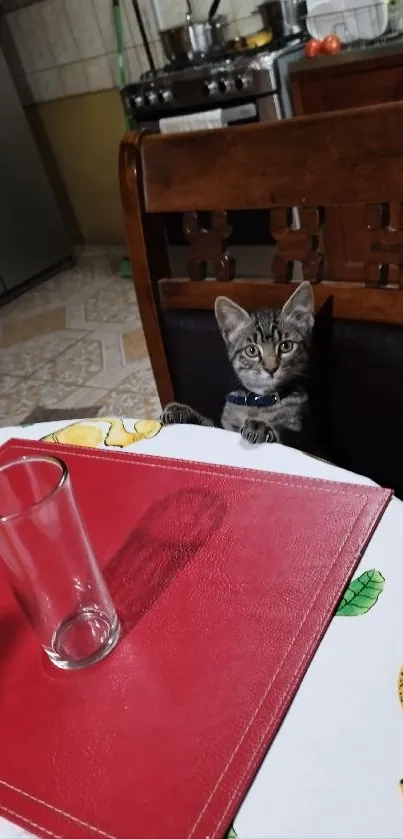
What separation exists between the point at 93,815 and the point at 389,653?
0.74ft

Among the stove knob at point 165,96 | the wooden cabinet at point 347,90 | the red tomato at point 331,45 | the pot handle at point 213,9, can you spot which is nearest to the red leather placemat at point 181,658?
the wooden cabinet at point 347,90

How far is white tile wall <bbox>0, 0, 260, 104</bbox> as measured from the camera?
2.80 metres

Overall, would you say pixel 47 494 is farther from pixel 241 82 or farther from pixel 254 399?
pixel 241 82

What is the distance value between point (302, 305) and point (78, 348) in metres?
2.00

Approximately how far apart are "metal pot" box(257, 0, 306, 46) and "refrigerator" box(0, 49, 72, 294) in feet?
4.72

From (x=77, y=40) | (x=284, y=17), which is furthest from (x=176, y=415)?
(x=77, y=40)

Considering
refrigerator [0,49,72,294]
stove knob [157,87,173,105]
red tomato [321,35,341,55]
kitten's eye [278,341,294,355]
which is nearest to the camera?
kitten's eye [278,341,294,355]

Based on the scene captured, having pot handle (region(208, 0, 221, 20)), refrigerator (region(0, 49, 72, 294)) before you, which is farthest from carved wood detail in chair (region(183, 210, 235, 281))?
refrigerator (region(0, 49, 72, 294))

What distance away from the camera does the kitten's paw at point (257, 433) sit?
0.75m

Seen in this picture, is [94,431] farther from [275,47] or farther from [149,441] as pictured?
[275,47]

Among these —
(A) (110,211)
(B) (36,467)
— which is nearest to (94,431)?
(B) (36,467)

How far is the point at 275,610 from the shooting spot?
0.54 metres

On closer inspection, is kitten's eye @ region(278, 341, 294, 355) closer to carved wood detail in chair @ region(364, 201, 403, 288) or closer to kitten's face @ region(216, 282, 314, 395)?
kitten's face @ region(216, 282, 314, 395)

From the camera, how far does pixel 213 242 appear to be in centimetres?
96
